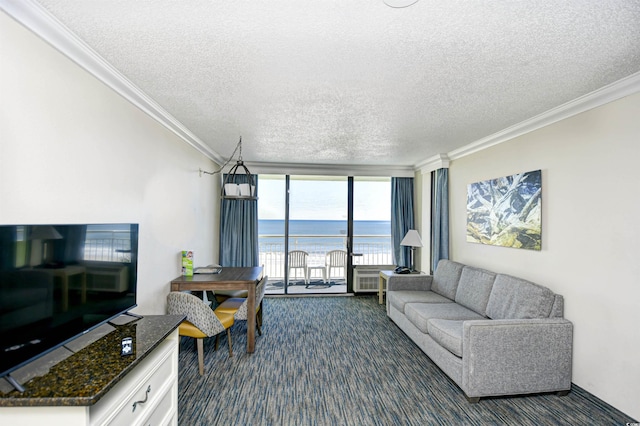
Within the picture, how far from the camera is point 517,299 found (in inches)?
115

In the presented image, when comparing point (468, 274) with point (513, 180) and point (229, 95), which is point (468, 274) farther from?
point (229, 95)

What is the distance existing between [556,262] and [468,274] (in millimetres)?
1057

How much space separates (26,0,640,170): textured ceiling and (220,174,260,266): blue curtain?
2554 millimetres

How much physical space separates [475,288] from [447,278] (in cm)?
64

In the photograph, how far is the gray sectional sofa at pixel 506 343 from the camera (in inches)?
98.7

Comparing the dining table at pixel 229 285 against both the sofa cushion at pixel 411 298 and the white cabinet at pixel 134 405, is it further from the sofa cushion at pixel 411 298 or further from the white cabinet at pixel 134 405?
the sofa cushion at pixel 411 298

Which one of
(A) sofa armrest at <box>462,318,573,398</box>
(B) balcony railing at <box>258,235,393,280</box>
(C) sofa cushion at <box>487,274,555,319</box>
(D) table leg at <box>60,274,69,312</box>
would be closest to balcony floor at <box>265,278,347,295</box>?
(B) balcony railing at <box>258,235,393,280</box>

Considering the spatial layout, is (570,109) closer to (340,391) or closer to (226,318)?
(340,391)

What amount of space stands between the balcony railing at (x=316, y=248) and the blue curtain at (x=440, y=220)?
176cm

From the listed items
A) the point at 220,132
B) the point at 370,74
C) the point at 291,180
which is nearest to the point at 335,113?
the point at 370,74

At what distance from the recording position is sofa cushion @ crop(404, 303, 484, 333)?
3291 millimetres

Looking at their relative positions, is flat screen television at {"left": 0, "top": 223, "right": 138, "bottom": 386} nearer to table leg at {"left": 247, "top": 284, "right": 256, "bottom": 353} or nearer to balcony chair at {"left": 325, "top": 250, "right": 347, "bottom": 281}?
table leg at {"left": 247, "top": 284, "right": 256, "bottom": 353}

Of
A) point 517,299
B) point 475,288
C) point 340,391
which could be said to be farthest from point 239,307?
point 517,299

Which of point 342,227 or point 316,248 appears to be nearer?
point 342,227
